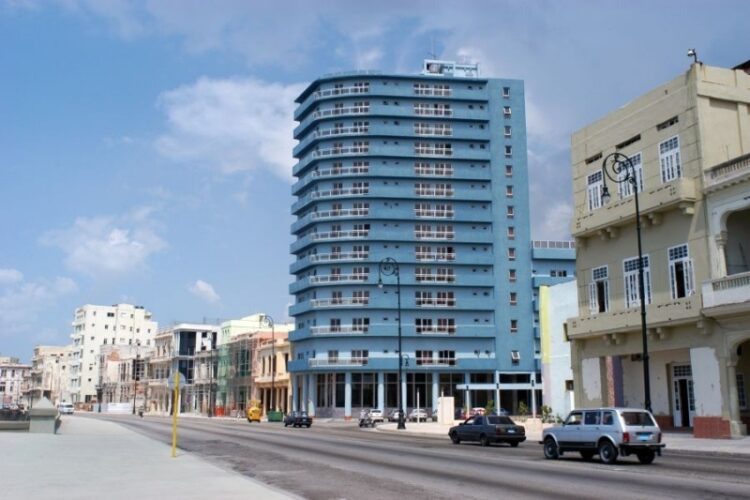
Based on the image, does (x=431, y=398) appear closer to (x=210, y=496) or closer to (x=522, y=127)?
(x=522, y=127)

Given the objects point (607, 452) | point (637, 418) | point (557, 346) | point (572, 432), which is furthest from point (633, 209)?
point (557, 346)

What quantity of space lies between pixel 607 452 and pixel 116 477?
13751 mm

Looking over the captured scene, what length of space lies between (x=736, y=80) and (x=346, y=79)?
67158 mm

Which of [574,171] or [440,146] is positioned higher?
[440,146]

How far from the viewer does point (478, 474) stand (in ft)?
61.6

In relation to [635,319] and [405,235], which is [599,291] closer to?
[635,319]

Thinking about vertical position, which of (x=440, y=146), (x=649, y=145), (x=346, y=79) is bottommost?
(x=649, y=145)

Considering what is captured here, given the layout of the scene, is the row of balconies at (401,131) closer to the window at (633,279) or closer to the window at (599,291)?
the window at (599,291)

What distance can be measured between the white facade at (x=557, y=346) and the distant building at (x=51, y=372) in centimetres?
14816

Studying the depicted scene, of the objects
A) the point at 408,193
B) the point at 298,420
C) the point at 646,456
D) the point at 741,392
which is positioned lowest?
the point at 298,420

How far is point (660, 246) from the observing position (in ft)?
115

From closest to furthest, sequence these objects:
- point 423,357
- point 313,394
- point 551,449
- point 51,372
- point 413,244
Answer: point 551,449 → point 423,357 → point 313,394 → point 413,244 → point 51,372

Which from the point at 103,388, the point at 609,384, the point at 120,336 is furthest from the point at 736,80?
the point at 120,336

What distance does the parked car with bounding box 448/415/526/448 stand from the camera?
32.7 m
